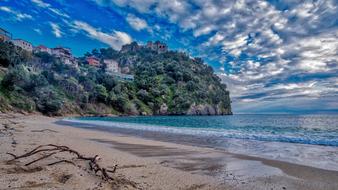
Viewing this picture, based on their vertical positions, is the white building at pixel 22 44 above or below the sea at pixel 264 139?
above

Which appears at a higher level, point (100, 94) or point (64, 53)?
point (64, 53)

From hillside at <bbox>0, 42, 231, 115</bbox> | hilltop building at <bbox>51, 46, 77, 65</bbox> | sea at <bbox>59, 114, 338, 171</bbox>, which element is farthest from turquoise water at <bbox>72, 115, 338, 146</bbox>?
hilltop building at <bbox>51, 46, 77, 65</bbox>

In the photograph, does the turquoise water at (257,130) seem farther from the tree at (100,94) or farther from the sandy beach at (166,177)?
the tree at (100,94)

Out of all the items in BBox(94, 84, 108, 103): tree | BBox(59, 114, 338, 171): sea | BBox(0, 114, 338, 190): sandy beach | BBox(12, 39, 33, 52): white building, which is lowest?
BBox(59, 114, 338, 171): sea

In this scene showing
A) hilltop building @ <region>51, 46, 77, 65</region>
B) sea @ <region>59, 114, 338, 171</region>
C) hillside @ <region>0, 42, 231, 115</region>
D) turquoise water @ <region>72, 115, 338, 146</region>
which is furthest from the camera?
hilltop building @ <region>51, 46, 77, 65</region>

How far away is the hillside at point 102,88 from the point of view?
178 feet

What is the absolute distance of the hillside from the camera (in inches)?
2131

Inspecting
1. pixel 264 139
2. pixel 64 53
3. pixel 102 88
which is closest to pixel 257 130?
pixel 264 139

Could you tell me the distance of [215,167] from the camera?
229 inches

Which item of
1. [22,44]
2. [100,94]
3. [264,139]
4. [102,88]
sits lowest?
[264,139]

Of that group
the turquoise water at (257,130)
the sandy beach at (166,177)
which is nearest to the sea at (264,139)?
the turquoise water at (257,130)

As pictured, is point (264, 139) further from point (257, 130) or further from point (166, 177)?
point (166, 177)

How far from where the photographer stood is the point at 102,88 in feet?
279

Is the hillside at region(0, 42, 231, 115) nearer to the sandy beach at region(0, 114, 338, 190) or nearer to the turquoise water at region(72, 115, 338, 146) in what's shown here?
the turquoise water at region(72, 115, 338, 146)
